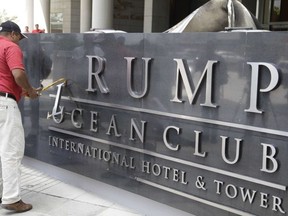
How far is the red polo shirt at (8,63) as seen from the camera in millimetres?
Result: 4328

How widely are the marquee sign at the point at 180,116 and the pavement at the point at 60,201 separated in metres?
0.24

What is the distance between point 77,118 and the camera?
17.3ft

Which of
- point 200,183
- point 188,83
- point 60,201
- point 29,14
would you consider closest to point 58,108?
point 60,201

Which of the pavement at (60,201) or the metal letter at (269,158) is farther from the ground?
the metal letter at (269,158)

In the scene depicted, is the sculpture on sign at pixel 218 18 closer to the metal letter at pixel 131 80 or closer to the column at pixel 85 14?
the metal letter at pixel 131 80

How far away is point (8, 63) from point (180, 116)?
1.72 metres

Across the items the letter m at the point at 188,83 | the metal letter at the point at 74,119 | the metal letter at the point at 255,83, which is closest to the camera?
the metal letter at the point at 255,83

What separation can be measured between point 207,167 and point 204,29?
1.56 metres

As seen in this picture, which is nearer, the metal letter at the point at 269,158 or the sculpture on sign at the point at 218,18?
the metal letter at the point at 269,158

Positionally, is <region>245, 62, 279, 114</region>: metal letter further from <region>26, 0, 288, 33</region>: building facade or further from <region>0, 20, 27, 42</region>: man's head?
<region>26, 0, 288, 33</region>: building facade

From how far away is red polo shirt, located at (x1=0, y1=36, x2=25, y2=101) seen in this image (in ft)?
14.2

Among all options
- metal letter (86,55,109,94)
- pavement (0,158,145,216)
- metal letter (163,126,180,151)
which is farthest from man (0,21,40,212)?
metal letter (163,126,180,151)

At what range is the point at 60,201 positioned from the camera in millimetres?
4855

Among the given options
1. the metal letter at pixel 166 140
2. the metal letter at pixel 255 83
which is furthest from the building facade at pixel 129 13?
the metal letter at pixel 255 83
